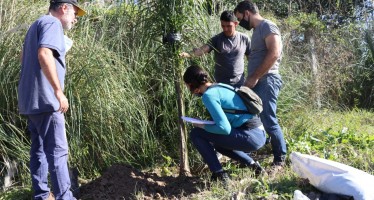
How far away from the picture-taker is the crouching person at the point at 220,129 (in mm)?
4652

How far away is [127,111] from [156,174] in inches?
28.6

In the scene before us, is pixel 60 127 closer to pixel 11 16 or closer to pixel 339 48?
pixel 11 16

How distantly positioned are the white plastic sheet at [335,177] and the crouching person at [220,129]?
478mm

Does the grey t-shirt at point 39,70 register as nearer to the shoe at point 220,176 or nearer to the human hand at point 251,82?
the shoe at point 220,176

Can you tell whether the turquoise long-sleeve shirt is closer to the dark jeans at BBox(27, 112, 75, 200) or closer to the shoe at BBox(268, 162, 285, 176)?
the shoe at BBox(268, 162, 285, 176)

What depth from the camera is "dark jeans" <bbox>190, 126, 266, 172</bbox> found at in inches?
186

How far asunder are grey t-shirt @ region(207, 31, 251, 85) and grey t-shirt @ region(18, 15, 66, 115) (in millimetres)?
1918

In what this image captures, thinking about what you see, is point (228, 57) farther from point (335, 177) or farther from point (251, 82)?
point (335, 177)

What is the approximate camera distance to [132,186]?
489 centimetres

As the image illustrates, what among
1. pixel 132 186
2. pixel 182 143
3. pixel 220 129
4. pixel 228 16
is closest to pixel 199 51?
pixel 228 16

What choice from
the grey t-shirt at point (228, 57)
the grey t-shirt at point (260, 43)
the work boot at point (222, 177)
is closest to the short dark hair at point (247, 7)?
the grey t-shirt at point (260, 43)

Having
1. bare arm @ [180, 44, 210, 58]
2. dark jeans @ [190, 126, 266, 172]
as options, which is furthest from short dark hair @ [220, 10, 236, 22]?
dark jeans @ [190, 126, 266, 172]

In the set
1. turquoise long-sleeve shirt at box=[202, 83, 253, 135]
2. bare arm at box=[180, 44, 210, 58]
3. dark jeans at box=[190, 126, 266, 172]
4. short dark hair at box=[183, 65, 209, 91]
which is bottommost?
dark jeans at box=[190, 126, 266, 172]

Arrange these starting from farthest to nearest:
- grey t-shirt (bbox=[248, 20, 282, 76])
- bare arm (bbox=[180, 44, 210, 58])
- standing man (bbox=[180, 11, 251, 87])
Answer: standing man (bbox=[180, 11, 251, 87]) < bare arm (bbox=[180, 44, 210, 58]) < grey t-shirt (bbox=[248, 20, 282, 76])
